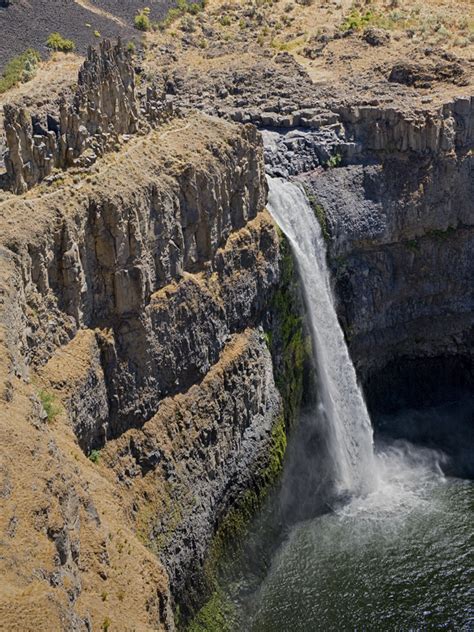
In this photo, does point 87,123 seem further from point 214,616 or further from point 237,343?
point 214,616

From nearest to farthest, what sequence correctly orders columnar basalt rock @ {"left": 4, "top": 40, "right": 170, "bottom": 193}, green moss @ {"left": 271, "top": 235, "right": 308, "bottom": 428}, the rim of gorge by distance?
the rim of gorge, columnar basalt rock @ {"left": 4, "top": 40, "right": 170, "bottom": 193}, green moss @ {"left": 271, "top": 235, "right": 308, "bottom": 428}

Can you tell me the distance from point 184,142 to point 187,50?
34.1 metres

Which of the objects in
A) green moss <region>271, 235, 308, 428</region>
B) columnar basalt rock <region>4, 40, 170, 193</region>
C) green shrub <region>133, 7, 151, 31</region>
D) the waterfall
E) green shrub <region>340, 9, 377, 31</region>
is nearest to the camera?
columnar basalt rock <region>4, 40, 170, 193</region>

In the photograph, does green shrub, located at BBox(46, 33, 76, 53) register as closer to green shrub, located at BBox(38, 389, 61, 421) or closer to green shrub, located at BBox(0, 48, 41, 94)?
green shrub, located at BBox(0, 48, 41, 94)

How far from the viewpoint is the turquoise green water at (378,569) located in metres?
32.1

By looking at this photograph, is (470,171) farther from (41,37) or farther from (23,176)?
(41,37)

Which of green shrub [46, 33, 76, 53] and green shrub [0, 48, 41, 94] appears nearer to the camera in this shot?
green shrub [0, 48, 41, 94]

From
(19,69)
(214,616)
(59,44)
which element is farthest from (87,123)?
(59,44)

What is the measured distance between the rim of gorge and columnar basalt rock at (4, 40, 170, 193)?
102 millimetres

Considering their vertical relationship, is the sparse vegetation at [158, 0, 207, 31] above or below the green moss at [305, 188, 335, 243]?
above

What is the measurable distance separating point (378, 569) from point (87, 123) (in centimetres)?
2194

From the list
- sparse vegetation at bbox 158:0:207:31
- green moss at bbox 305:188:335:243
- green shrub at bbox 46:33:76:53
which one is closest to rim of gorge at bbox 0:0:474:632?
green moss at bbox 305:188:335:243

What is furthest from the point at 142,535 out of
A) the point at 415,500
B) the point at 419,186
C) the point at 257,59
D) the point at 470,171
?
the point at 257,59

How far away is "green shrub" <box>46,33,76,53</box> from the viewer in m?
63.0
